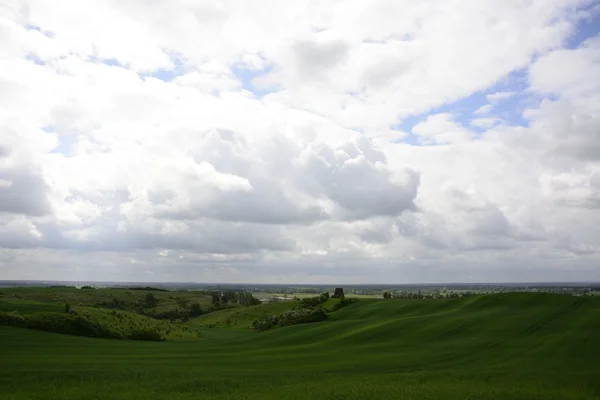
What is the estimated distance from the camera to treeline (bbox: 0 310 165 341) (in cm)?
5191

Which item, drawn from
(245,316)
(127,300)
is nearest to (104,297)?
(127,300)

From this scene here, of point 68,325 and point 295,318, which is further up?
point 68,325

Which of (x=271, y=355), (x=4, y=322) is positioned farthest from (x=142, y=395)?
(x=4, y=322)

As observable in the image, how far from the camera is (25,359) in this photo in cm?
3238

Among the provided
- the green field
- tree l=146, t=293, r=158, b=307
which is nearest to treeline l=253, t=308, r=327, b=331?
the green field

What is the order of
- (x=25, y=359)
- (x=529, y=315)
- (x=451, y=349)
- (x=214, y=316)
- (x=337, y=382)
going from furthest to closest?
(x=214, y=316) → (x=529, y=315) → (x=451, y=349) → (x=25, y=359) → (x=337, y=382)

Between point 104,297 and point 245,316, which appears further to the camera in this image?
point 104,297

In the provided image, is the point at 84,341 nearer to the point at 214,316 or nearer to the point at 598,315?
the point at 598,315

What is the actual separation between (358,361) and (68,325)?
33371mm

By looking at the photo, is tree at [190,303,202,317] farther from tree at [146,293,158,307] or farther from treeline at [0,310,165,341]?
treeline at [0,310,165,341]

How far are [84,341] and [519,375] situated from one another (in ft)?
119

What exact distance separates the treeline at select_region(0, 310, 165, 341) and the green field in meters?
3.45

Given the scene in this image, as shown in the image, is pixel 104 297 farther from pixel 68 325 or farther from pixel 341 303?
pixel 68 325

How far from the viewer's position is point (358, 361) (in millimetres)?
35688
